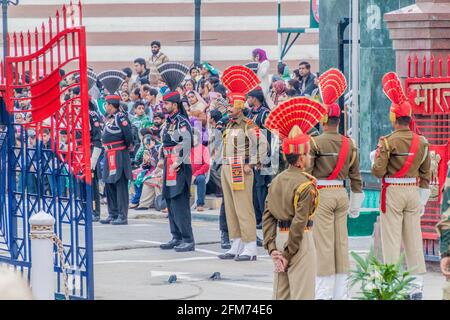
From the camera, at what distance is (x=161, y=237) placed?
18.6m

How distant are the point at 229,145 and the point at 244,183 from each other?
0.48 metres

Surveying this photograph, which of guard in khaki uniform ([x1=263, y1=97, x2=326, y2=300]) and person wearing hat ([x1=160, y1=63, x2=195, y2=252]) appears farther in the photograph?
person wearing hat ([x1=160, y1=63, x2=195, y2=252])

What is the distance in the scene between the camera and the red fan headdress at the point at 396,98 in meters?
13.4

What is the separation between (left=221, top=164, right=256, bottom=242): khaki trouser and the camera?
53.3 ft

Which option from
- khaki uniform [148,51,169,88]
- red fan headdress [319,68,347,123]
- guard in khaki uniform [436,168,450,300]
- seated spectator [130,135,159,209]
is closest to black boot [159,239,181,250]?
red fan headdress [319,68,347,123]

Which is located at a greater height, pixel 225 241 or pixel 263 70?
pixel 263 70

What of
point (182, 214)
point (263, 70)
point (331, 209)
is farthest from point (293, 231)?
point (263, 70)

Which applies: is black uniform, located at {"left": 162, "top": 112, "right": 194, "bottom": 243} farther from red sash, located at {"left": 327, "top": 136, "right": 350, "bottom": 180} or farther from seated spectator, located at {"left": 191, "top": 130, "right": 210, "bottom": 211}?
red sash, located at {"left": 327, "top": 136, "right": 350, "bottom": 180}

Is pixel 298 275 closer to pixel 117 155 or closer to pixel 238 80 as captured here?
pixel 238 80

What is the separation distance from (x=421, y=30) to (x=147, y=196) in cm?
791

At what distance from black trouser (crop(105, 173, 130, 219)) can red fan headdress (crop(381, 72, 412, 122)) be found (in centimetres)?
664

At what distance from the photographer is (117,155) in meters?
19.9
